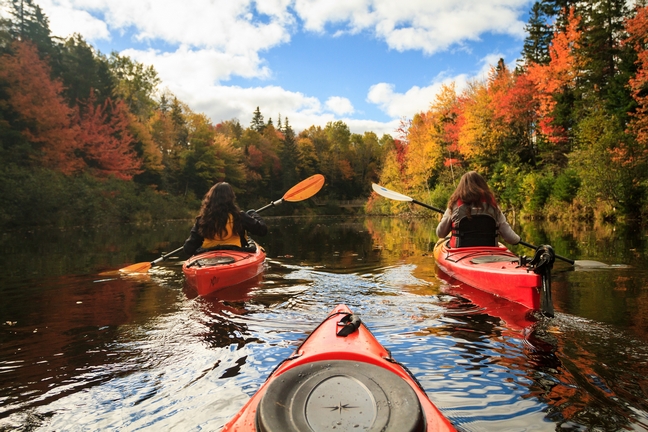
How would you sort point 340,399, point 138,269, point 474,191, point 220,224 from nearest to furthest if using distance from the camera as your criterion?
point 340,399
point 474,191
point 220,224
point 138,269

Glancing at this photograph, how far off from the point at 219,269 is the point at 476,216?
11.5 ft

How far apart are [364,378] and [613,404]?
158 cm

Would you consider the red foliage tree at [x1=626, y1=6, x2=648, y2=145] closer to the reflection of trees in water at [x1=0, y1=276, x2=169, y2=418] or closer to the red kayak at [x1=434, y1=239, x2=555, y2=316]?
the red kayak at [x1=434, y1=239, x2=555, y2=316]

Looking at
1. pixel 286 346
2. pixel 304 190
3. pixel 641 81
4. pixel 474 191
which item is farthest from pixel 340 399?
pixel 641 81

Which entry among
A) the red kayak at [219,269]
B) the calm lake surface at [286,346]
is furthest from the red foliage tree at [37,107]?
the red kayak at [219,269]

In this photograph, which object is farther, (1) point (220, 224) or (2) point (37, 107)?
(2) point (37, 107)

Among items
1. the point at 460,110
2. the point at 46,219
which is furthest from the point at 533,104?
the point at 46,219

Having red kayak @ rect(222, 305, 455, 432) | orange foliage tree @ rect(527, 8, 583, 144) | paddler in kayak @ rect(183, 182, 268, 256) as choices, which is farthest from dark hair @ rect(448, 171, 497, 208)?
orange foliage tree @ rect(527, 8, 583, 144)

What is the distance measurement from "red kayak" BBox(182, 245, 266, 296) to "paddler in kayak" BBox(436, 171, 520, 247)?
119 inches

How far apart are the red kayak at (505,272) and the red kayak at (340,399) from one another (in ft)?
8.91

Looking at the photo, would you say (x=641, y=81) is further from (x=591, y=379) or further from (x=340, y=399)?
(x=340, y=399)

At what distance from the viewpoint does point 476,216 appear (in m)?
5.80

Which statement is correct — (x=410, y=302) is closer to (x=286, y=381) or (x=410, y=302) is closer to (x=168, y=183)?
(x=286, y=381)

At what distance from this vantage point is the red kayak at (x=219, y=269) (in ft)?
18.3
